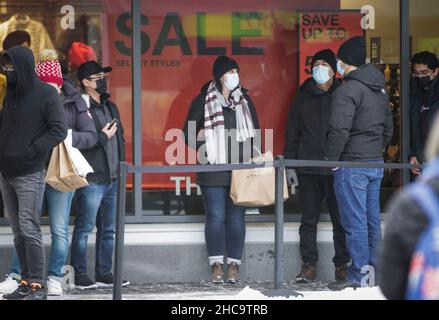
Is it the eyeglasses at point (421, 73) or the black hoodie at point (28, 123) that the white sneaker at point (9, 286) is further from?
the eyeglasses at point (421, 73)

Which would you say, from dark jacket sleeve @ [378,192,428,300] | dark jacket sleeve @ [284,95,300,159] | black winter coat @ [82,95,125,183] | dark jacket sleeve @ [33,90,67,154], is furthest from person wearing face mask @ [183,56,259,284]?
dark jacket sleeve @ [378,192,428,300]

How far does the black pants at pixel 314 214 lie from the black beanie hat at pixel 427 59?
1351mm

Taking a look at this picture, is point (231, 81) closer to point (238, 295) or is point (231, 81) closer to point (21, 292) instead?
point (238, 295)

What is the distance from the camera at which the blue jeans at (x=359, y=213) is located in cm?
793

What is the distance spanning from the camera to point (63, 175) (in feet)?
25.2

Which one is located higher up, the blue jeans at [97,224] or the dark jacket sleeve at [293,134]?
the dark jacket sleeve at [293,134]

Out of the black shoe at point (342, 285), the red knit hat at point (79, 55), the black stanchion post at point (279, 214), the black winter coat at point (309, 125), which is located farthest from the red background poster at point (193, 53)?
the black stanchion post at point (279, 214)

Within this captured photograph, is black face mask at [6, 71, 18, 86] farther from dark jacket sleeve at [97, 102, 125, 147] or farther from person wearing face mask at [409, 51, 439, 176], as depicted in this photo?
person wearing face mask at [409, 51, 439, 176]

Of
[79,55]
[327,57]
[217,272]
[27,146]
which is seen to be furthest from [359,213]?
[79,55]

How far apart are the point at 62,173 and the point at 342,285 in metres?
2.35
